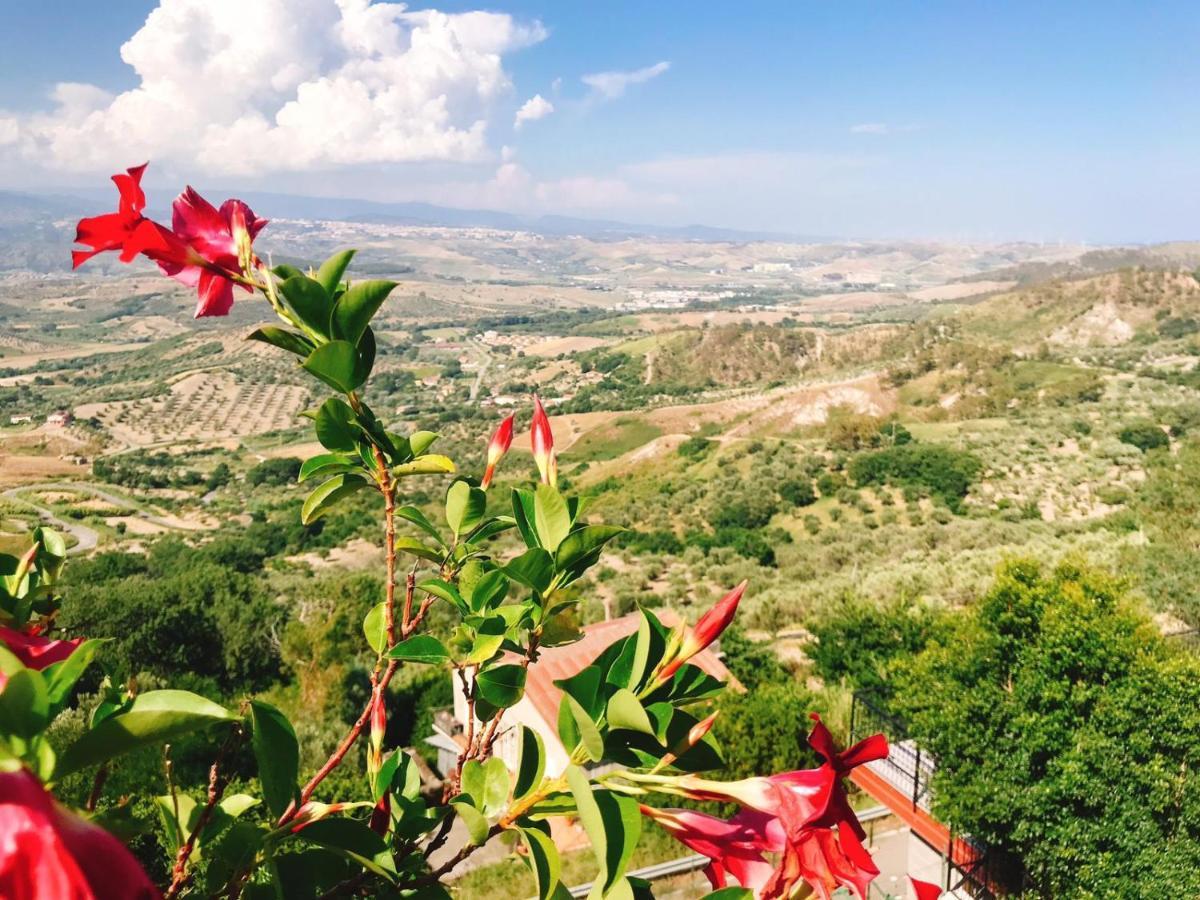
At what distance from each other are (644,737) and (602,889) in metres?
0.20

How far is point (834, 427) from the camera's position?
3469cm

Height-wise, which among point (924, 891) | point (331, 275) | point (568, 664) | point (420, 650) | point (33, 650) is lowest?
point (568, 664)

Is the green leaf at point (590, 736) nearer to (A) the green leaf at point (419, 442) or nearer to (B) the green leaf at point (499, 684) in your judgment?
(B) the green leaf at point (499, 684)

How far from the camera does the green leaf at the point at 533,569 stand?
3.30 feet

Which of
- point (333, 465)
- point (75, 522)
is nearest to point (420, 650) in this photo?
point (333, 465)

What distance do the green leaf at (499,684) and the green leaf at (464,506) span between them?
0.96 feet

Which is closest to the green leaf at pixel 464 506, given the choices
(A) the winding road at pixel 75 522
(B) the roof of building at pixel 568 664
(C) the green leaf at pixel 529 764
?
(C) the green leaf at pixel 529 764

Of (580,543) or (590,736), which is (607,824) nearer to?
(590,736)

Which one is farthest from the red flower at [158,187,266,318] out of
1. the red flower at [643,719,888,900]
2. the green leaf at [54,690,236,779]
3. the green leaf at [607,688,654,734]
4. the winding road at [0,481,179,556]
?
the winding road at [0,481,179,556]

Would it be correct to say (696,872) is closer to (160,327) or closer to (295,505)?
(295,505)

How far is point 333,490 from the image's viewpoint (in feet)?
3.79

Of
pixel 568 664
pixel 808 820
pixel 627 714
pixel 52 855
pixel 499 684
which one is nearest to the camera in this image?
pixel 52 855

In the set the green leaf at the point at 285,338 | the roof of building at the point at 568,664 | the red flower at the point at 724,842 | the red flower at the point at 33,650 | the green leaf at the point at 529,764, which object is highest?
the green leaf at the point at 285,338

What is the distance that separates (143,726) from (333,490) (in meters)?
0.62
